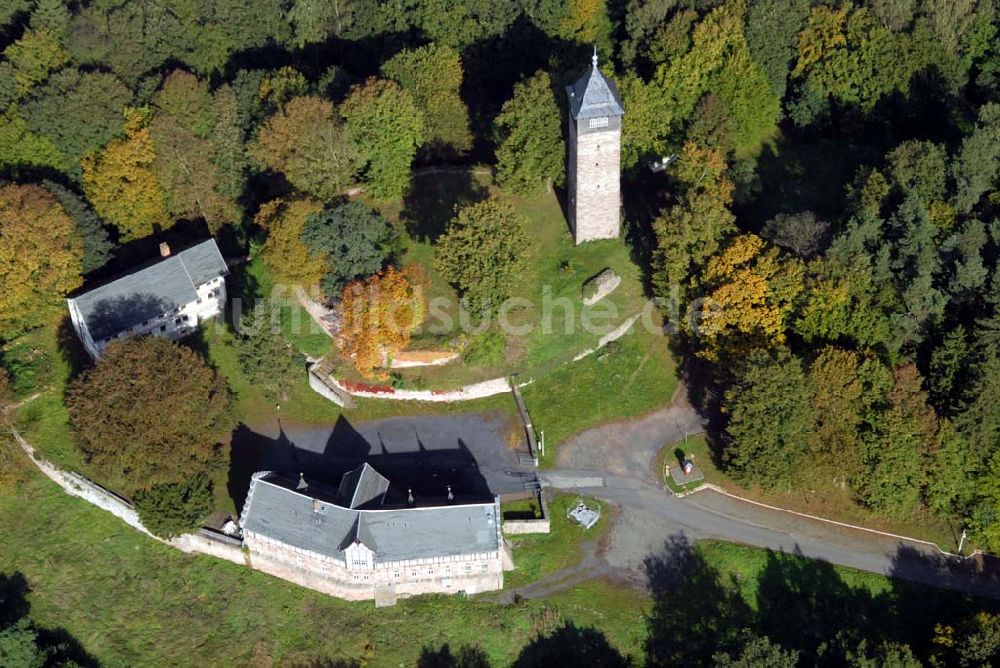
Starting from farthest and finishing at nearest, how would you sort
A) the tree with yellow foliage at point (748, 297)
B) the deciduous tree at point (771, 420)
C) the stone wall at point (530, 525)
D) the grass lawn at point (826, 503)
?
the tree with yellow foliage at point (748, 297) → the grass lawn at point (826, 503) → the stone wall at point (530, 525) → the deciduous tree at point (771, 420)

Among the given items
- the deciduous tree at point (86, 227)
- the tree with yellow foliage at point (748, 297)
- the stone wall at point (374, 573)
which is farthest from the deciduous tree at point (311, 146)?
the tree with yellow foliage at point (748, 297)

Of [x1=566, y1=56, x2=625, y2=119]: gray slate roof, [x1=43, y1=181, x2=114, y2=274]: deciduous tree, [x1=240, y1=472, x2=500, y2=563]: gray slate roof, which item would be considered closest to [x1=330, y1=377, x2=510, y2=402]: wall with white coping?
[x1=240, y1=472, x2=500, y2=563]: gray slate roof

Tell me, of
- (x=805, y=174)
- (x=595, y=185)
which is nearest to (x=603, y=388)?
(x=595, y=185)

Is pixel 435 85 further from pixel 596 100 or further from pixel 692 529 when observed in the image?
pixel 692 529

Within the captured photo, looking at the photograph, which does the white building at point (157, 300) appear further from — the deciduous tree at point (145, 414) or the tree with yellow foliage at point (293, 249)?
the deciduous tree at point (145, 414)

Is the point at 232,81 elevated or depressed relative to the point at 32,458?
elevated

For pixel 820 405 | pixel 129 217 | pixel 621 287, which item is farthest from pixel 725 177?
pixel 129 217

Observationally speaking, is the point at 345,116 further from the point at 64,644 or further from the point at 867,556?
the point at 867,556
